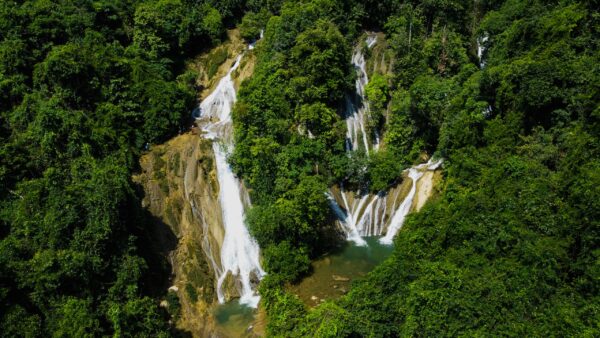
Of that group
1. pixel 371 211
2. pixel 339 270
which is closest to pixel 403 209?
pixel 371 211

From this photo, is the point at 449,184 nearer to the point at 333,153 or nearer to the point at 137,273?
the point at 333,153

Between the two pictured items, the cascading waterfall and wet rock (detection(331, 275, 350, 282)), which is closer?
wet rock (detection(331, 275, 350, 282))

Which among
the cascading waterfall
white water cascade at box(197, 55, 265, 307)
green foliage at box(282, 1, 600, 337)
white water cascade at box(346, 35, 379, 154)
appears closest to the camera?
green foliage at box(282, 1, 600, 337)

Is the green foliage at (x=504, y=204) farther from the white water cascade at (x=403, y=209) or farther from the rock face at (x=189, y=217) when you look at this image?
the rock face at (x=189, y=217)

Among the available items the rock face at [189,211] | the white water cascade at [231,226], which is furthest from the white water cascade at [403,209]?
the rock face at [189,211]

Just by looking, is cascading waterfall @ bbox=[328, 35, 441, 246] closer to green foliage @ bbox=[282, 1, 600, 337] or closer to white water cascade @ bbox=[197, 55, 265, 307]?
green foliage @ bbox=[282, 1, 600, 337]

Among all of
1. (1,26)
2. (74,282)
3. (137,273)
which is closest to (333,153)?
(137,273)

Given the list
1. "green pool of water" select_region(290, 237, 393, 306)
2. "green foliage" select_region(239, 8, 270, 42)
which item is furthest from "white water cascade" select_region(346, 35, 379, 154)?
"green foliage" select_region(239, 8, 270, 42)
